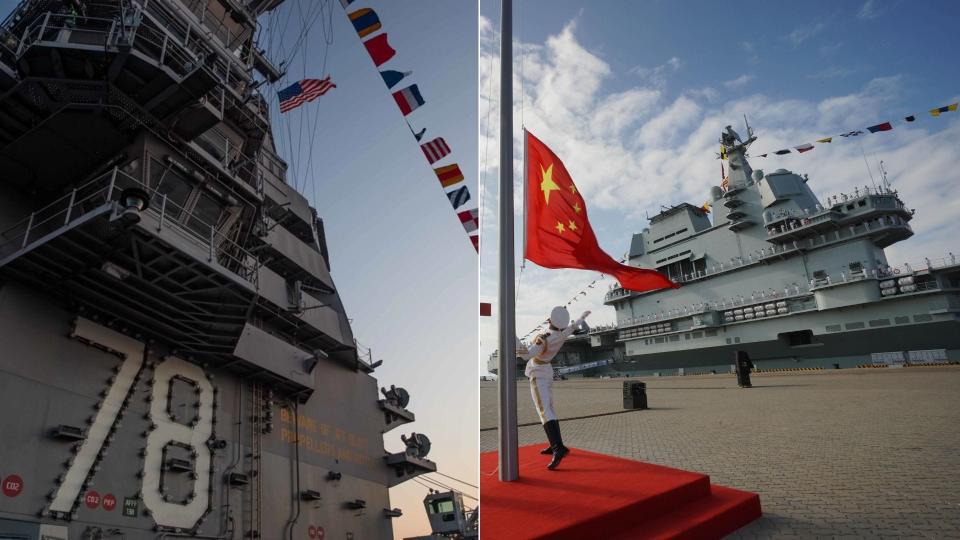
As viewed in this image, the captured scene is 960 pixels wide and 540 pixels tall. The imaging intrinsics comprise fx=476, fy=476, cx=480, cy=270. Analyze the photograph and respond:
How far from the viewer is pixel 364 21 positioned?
29.1 ft

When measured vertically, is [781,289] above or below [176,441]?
above

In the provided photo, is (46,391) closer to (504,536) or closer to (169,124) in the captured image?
(169,124)

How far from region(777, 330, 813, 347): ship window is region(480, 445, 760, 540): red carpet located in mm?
37601

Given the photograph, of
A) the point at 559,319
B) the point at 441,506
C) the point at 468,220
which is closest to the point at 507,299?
the point at 559,319

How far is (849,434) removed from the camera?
316 inches

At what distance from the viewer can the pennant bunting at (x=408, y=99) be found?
827 centimetres

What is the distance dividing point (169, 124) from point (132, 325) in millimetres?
4109

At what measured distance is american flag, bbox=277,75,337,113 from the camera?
14.6 m

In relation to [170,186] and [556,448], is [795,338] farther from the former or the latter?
[170,186]

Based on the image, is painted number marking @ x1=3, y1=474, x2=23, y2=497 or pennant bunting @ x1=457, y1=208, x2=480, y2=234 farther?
pennant bunting @ x1=457, y1=208, x2=480, y2=234

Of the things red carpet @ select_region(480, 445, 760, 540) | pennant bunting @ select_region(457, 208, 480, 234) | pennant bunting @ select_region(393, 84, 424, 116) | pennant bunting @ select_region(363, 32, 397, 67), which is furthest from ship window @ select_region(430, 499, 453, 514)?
pennant bunting @ select_region(363, 32, 397, 67)

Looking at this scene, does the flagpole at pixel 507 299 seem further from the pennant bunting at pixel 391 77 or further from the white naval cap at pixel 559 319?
the pennant bunting at pixel 391 77

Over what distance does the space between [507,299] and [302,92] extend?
13043 millimetres

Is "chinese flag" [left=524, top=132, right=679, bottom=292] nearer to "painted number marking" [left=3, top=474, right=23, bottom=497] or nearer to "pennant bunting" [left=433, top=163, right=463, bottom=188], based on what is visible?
"pennant bunting" [left=433, top=163, right=463, bottom=188]
